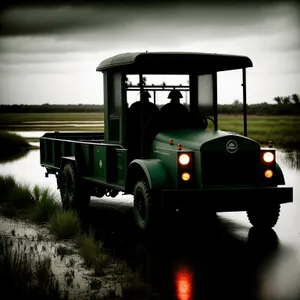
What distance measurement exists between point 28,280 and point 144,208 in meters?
3.73

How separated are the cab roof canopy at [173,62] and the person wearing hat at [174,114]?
555 mm

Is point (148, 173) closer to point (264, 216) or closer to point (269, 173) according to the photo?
point (269, 173)

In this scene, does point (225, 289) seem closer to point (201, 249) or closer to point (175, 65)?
point (201, 249)

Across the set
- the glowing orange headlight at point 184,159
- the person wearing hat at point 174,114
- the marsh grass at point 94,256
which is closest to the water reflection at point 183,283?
the marsh grass at point 94,256

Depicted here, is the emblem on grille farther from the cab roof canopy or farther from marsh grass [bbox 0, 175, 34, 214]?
marsh grass [bbox 0, 175, 34, 214]

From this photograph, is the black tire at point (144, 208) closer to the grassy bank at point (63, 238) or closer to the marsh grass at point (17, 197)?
the grassy bank at point (63, 238)

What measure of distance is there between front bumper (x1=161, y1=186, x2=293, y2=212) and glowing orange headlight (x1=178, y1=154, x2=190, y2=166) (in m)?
0.47

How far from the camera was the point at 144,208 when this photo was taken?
430 inches

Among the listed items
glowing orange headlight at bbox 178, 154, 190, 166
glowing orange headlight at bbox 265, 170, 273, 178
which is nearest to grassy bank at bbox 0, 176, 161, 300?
glowing orange headlight at bbox 178, 154, 190, 166

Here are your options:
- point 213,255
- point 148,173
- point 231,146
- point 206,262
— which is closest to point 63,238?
point 148,173

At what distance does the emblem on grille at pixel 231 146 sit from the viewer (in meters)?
10.6

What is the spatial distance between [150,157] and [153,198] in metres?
1.28

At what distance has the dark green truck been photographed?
10453 millimetres

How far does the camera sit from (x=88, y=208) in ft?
46.1
